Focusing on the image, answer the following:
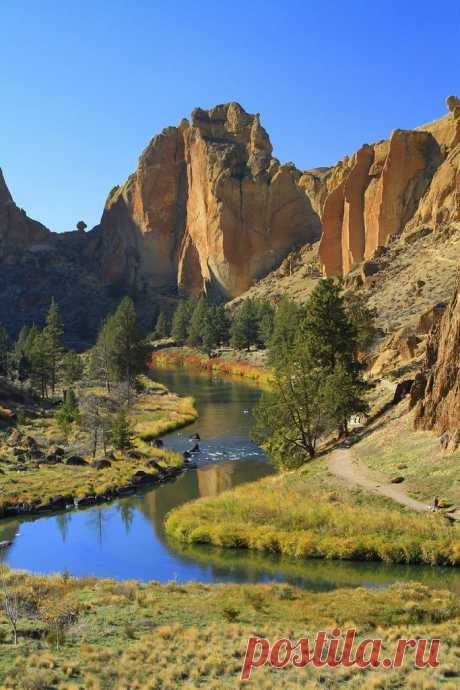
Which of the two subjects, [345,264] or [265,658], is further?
[345,264]

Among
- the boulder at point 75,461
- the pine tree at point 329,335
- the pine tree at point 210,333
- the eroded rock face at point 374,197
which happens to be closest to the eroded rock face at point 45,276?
the pine tree at point 210,333

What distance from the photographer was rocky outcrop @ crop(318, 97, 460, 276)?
102438 mm

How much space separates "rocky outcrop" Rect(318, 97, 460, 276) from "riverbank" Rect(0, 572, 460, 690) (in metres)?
79.6

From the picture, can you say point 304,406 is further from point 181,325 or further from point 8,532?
point 181,325

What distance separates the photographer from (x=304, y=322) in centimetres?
4931

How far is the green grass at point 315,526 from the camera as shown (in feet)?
95.0

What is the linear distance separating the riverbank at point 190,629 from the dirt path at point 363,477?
8376mm

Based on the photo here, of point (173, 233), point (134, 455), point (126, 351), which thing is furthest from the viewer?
point (173, 233)

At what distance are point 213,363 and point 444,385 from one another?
241ft

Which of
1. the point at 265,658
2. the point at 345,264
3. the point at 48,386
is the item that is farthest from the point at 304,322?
the point at 345,264

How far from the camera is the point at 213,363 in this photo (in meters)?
110

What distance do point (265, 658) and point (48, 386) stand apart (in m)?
77.3

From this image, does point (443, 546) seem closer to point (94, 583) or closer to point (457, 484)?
point (457, 484)

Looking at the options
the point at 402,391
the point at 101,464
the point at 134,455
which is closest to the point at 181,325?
the point at 134,455
